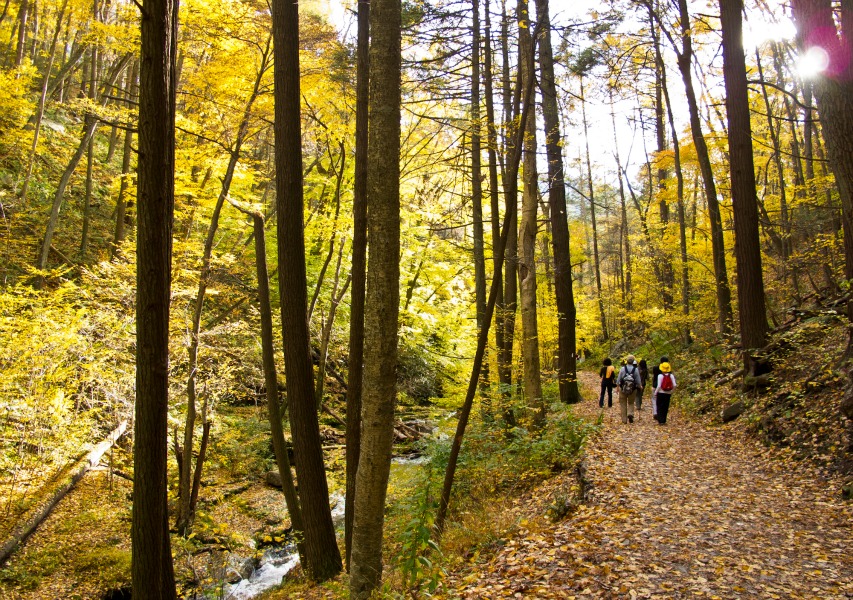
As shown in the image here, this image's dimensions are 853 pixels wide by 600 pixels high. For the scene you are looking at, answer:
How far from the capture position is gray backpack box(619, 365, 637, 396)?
36.3 ft

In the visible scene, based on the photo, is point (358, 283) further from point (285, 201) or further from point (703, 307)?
point (703, 307)

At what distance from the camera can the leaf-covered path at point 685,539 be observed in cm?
412

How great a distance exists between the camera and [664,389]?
10.8m

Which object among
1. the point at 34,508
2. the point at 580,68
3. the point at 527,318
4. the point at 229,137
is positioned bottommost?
the point at 34,508

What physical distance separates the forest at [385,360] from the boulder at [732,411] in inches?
2.1

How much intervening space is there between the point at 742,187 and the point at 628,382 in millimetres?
4567

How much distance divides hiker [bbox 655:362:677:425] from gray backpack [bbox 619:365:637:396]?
18.9 inches

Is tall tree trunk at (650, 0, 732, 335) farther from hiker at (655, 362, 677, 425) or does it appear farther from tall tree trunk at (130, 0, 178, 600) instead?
tall tree trunk at (130, 0, 178, 600)

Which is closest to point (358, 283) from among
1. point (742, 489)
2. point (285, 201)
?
point (285, 201)

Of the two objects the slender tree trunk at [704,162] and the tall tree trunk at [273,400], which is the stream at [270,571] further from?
the slender tree trunk at [704,162]

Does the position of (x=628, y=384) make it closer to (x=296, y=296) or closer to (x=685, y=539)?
(x=685, y=539)

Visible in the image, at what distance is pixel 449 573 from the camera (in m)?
5.43

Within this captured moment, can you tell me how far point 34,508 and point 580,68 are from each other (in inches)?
514

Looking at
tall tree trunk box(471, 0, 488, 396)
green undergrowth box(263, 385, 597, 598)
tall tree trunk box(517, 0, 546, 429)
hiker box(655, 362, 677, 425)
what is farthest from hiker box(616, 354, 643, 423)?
tall tree trunk box(471, 0, 488, 396)
